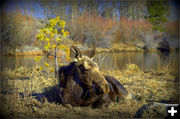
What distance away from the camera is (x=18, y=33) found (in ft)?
44.3

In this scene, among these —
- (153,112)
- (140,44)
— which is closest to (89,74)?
(153,112)

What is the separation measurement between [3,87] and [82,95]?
3198 millimetres

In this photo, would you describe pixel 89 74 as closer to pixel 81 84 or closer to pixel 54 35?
pixel 81 84

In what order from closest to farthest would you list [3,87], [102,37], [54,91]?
[54,91] → [3,87] → [102,37]

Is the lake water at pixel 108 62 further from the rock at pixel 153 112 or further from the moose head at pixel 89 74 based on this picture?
the rock at pixel 153 112

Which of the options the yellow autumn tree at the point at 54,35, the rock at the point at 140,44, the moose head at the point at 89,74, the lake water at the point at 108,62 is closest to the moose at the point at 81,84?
the moose head at the point at 89,74

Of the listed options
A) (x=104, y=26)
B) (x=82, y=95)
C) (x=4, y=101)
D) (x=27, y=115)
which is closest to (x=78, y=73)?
(x=82, y=95)

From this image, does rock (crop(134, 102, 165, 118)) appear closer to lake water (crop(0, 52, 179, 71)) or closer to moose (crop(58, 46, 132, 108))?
moose (crop(58, 46, 132, 108))

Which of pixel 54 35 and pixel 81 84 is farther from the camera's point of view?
pixel 54 35

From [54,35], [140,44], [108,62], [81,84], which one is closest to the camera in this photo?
[81,84]

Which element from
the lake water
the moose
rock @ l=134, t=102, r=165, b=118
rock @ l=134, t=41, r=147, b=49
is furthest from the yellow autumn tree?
rock @ l=134, t=41, r=147, b=49

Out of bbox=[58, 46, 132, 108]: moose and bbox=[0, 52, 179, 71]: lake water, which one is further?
bbox=[0, 52, 179, 71]: lake water

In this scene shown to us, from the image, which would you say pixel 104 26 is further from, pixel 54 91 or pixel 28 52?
pixel 54 91

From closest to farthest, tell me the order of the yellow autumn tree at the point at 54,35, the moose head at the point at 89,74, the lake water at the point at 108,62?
the moose head at the point at 89,74
the yellow autumn tree at the point at 54,35
the lake water at the point at 108,62
